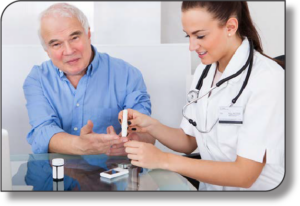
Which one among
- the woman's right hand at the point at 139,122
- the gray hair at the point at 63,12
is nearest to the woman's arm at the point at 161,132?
the woman's right hand at the point at 139,122

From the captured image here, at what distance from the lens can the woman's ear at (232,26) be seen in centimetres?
114

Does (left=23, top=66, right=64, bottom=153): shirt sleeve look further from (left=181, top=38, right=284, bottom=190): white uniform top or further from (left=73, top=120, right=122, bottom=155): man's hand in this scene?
(left=181, top=38, right=284, bottom=190): white uniform top

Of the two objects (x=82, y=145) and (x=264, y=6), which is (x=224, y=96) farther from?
(x=264, y=6)

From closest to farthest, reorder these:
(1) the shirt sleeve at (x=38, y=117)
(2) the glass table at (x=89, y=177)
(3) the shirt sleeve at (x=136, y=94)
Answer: (2) the glass table at (x=89, y=177), (1) the shirt sleeve at (x=38, y=117), (3) the shirt sleeve at (x=136, y=94)

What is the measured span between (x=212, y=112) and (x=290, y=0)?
19.7 inches

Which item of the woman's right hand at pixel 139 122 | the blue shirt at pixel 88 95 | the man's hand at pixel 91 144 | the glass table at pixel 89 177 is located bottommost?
the glass table at pixel 89 177

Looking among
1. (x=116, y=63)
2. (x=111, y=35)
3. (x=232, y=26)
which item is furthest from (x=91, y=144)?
(x=111, y=35)

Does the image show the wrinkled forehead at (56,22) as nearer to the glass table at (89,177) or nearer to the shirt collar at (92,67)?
the shirt collar at (92,67)

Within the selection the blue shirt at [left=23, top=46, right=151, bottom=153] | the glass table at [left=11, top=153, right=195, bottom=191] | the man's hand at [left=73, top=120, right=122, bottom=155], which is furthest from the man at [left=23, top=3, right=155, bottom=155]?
the glass table at [left=11, top=153, right=195, bottom=191]

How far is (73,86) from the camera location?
1.73 meters

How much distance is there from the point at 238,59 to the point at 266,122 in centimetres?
27

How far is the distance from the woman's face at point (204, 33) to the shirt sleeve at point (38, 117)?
74 centimetres

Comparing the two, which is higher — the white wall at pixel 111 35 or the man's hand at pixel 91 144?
the white wall at pixel 111 35
